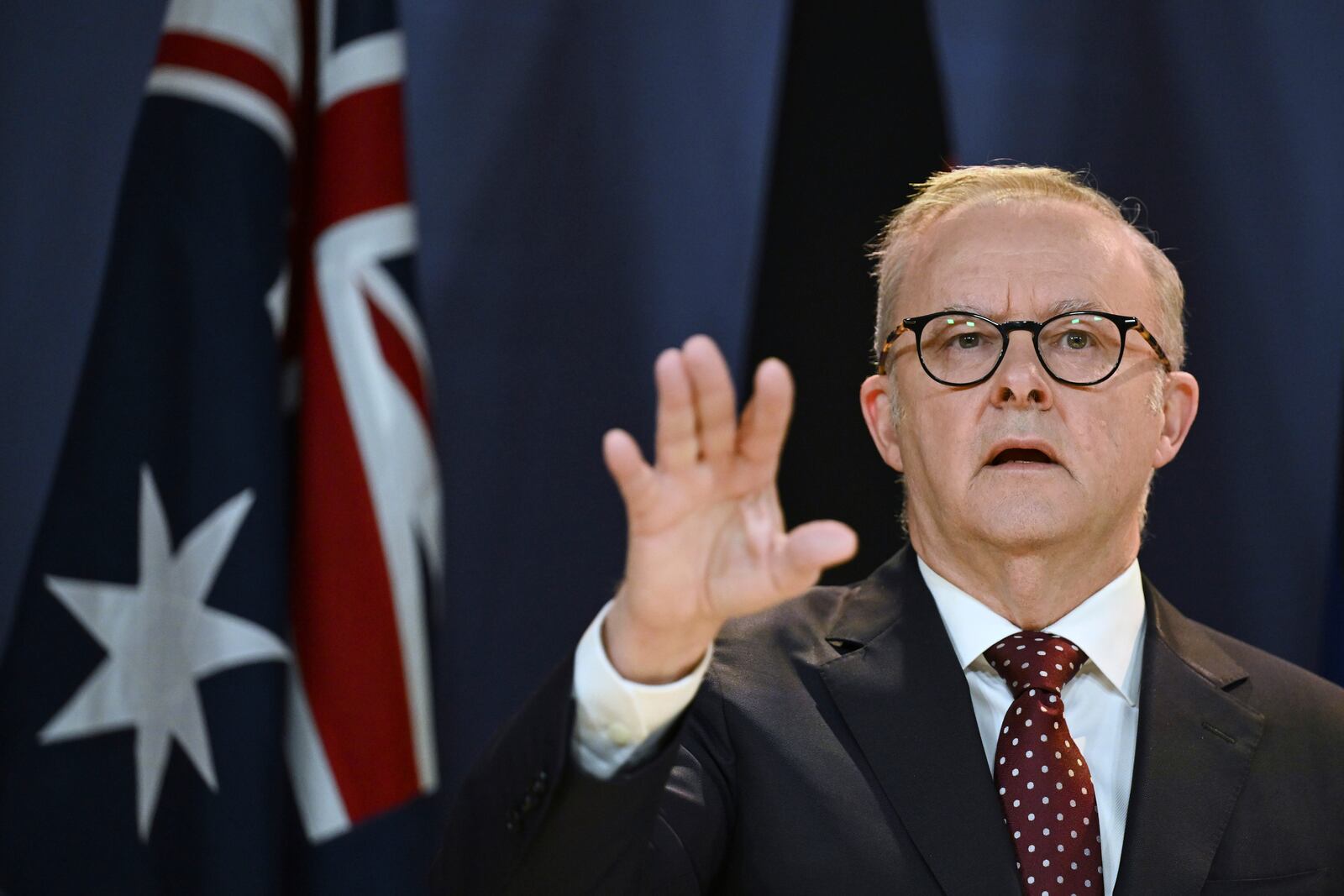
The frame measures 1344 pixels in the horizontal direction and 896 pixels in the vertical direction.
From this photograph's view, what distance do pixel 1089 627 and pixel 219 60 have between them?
5.28 ft

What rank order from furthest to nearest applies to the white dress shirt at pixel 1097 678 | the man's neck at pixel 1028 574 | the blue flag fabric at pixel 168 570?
the blue flag fabric at pixel 168 570, the man's neck at pixel 1028 574, the white dress shirt at pixel 1097 678

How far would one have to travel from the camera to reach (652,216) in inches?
102

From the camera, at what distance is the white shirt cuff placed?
122cm

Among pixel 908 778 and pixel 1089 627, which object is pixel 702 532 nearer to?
pixel 908 778

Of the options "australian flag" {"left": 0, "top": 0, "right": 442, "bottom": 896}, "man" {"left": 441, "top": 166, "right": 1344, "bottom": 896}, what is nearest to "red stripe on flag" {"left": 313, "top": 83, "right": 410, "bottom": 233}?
"australian flag" {"left": 0, "top": 0, "right": 442, "bottom": 896}

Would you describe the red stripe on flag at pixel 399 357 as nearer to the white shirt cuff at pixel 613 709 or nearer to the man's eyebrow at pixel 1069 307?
the man's eyebrow at pixel 1069 307

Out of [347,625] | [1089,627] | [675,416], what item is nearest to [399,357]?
[347,625]

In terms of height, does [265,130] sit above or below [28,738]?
above

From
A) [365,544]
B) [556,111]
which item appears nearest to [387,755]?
[365,544]

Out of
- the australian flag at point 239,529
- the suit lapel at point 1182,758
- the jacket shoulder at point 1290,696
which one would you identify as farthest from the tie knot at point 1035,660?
the australian flag at point 239,529

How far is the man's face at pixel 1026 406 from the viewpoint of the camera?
5.53 ft

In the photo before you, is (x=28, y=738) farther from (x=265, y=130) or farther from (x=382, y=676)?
(x=265, y=130)

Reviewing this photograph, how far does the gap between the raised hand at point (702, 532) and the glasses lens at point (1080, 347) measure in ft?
2.18

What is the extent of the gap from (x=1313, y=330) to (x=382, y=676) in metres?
1.81
